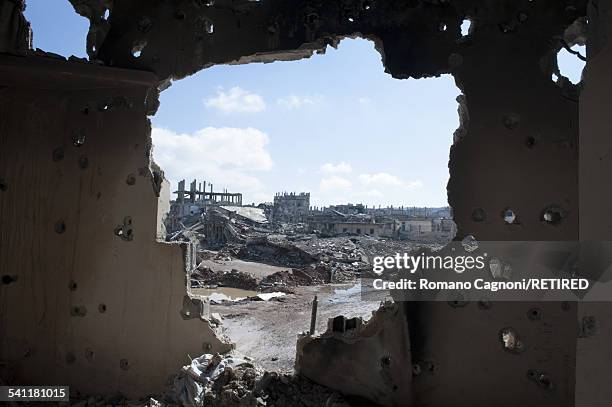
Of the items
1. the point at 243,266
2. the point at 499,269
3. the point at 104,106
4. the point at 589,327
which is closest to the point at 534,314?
the point at 499,269

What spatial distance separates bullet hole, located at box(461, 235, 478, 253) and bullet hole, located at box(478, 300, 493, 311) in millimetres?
498

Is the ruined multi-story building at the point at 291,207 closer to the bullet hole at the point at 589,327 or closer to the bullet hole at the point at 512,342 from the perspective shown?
the bullet hole at the point at 512,342

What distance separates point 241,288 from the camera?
14930mm

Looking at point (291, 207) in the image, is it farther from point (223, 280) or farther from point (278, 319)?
point (278, 319)

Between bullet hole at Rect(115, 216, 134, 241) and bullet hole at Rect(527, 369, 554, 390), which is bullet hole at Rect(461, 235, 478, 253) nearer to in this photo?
bullet hole at Rect(527, 369, 554, 390)

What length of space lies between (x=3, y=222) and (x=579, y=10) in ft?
21.3

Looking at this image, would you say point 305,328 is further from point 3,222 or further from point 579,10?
point 579,10

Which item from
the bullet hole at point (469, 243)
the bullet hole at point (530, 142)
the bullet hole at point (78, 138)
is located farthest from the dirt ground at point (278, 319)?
the bullet hole at point (530, 142)

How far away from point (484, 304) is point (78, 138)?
15.7 feet

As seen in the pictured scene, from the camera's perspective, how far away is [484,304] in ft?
12.7

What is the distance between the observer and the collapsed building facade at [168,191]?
3.81 meters

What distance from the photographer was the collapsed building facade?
3.81 metres

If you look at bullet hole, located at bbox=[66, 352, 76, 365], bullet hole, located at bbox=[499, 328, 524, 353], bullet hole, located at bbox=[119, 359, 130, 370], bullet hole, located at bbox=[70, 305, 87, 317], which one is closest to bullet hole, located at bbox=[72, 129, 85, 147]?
bullet hole, located at bbox=[70, 305, 87, 317]

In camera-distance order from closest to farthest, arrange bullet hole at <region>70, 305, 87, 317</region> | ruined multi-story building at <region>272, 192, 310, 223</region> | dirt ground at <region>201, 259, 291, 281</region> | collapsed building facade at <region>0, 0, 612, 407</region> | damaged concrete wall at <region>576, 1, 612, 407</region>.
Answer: damaged concrete wall at <region>576, 1, 612, 407</region>, collapsed building facade at <region>0, 0, 612, 407</region>, bullet hole at <region>70, 305, 87, 317</region>, dirt ground at <region>201, 259, 291, 281</region>, ruined multi-story building at <region>272, 192, 310, 223</region>
